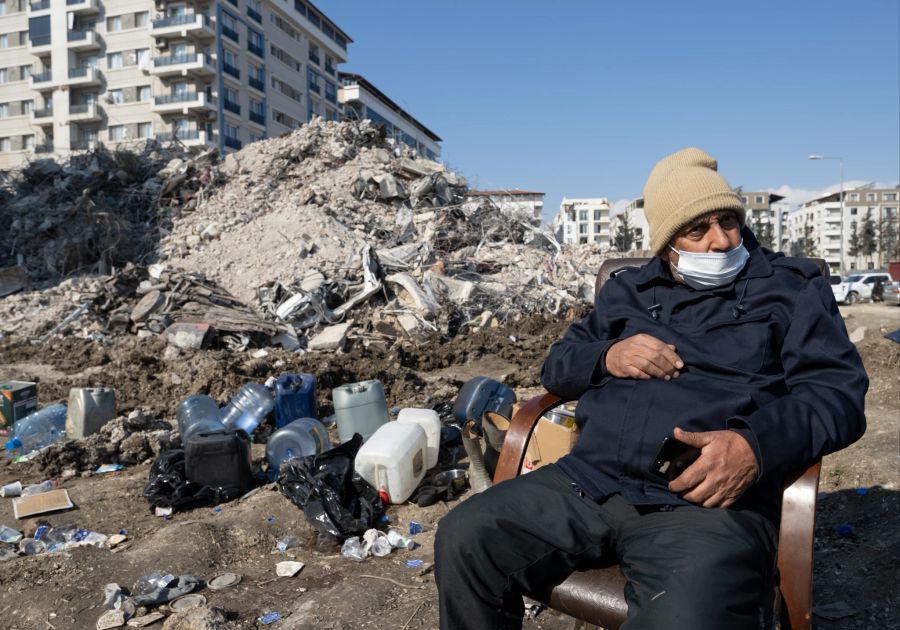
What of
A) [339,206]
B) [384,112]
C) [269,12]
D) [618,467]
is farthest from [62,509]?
[384,112]

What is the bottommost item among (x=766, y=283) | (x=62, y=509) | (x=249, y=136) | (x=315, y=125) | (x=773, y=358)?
(x=62, y=509)

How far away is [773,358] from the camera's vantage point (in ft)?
6.25

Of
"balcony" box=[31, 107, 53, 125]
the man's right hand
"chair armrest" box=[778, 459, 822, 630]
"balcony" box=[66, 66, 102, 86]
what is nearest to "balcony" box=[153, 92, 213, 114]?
"balcony" box=[66, 66, 102, 86]

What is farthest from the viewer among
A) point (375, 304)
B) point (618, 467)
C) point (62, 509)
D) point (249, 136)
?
point (249, 136)

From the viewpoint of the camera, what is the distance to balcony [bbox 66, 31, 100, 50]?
41906 mm

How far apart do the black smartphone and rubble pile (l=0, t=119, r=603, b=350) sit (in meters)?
6.99

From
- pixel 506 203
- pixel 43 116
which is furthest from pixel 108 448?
pixel 43 116

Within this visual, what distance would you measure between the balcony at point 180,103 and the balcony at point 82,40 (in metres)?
5.75

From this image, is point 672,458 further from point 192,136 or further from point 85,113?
point 85,113

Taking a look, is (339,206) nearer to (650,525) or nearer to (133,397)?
(133,397)

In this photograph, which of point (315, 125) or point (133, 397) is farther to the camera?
point (315, 125)

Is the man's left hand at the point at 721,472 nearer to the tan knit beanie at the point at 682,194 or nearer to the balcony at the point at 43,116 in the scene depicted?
the tan knit beanie at the point at 682,194

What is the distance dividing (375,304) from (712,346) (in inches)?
319

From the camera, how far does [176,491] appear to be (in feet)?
12.6
